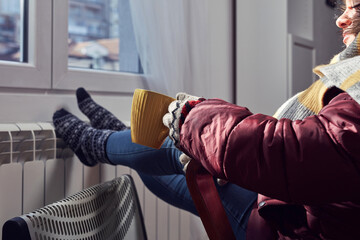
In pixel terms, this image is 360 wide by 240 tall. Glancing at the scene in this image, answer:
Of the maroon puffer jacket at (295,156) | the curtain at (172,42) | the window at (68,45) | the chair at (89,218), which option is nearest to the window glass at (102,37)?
the window at (68,45)

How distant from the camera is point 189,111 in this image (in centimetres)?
74

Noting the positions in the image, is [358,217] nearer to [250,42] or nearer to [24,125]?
[24,125]

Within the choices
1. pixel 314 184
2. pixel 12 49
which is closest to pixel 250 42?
pixel 12 49

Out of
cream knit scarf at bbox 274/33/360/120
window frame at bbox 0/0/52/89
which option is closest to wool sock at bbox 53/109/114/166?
window frame at bbox 0/0/52/89

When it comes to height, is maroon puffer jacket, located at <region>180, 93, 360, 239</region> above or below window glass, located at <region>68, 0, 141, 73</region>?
below

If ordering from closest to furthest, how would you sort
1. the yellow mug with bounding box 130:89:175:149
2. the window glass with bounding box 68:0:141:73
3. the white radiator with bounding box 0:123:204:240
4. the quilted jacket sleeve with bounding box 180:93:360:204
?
the quilted jacket sleeve with bounding box 180:93:360:204 → the yellow mug with bounding box 130:89:175:149 → the white radiator with bounding box 0:123:204:240 → the window glass with bounding box 68:0:141:73

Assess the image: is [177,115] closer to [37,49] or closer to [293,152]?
[293,152]

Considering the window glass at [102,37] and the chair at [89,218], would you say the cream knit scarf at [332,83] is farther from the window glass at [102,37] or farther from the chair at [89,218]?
the window glass at [102,37]

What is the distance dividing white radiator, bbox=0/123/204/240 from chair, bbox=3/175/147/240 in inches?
10.0

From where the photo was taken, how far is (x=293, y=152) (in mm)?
589

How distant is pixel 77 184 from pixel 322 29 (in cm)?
261

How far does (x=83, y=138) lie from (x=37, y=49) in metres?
0.36

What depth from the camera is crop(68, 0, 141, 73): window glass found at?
1504mm

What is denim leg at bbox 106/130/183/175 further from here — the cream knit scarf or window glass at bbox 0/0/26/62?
window glass at bbox 0/0/26/62
